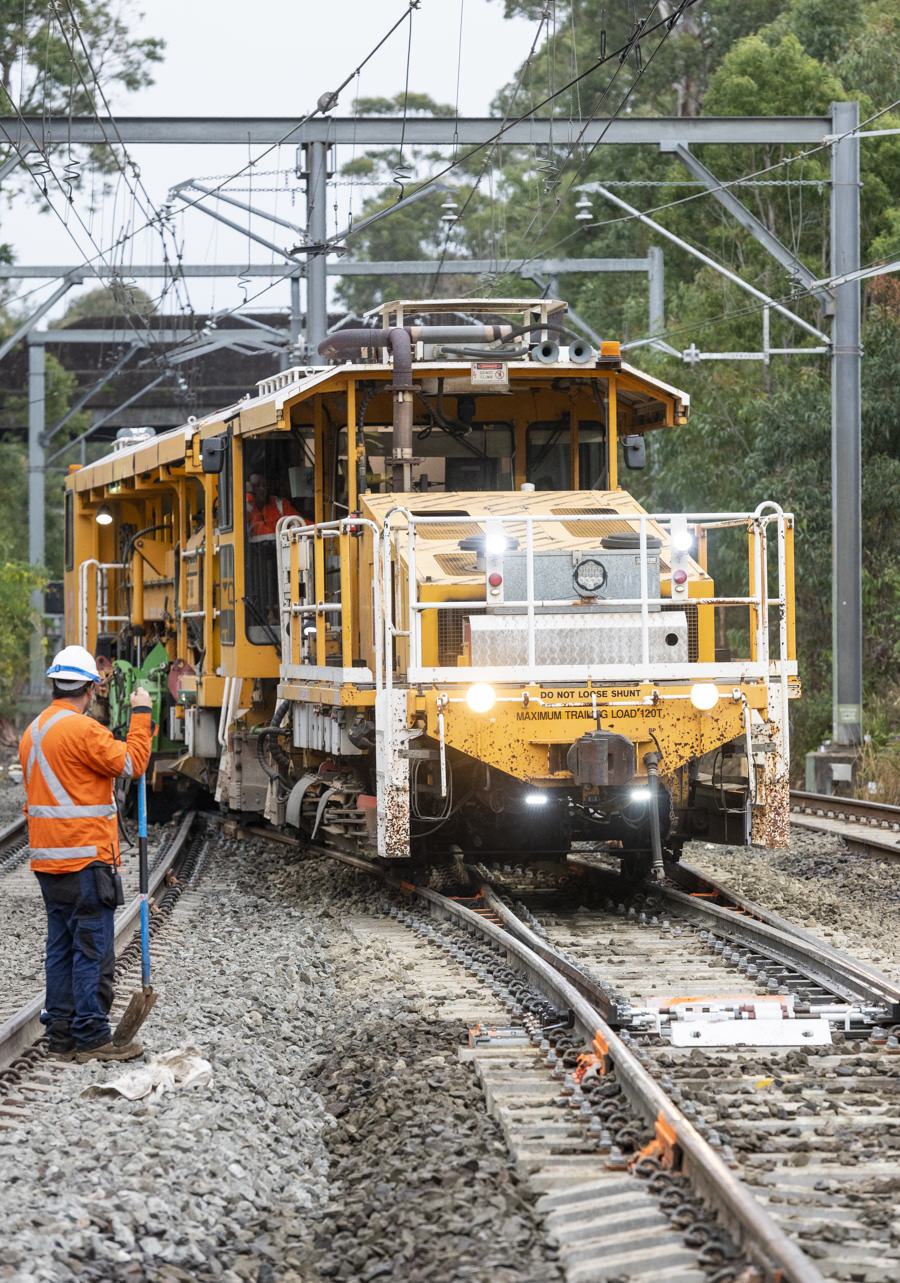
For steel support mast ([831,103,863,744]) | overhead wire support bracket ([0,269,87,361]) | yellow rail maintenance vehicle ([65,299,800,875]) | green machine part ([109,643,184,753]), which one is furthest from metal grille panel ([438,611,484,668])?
overhead wire support bracket ([0,269,87,361])

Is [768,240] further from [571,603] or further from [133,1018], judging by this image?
[133,1018]

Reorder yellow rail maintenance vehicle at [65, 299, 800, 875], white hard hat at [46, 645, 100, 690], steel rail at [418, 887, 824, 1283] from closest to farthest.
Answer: steel rail at [418, 887, 824, 1283] → white hard hat at [46, 645, 100, 690] → yellow rail maintenance vehicle at [65, 299, 800, 875]

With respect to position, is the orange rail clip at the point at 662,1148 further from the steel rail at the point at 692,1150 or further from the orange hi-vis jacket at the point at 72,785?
the orange hi-vis jacket at the point at 72,785

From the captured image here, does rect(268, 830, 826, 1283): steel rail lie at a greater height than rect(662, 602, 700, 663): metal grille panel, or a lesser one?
lesser

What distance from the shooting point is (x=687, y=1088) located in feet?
20.9

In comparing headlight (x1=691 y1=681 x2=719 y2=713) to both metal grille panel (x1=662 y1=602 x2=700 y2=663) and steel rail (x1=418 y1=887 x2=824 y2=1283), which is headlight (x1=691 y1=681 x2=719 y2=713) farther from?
steel rail (x1=418 y1=887 x2=824 y2=1283)

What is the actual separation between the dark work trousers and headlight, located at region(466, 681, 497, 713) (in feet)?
9.94

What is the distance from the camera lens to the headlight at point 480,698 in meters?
10.2

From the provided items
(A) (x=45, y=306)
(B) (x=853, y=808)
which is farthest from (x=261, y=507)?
(A) (x=45, y=306)

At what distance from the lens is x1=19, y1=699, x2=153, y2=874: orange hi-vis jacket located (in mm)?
7531

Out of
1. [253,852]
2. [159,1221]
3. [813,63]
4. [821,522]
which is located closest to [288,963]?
[159,1221]

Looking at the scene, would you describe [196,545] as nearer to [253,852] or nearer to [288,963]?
[253,852]

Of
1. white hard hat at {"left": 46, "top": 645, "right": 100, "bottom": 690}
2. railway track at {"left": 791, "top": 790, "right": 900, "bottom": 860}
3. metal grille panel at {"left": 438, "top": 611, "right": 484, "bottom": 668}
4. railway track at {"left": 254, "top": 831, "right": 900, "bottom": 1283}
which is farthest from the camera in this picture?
railway track at {"left": 791, "top": 790, "right": 900, "bottom": 860}

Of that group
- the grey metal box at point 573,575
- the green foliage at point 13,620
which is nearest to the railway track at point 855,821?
the grey metal box at point 573,575
